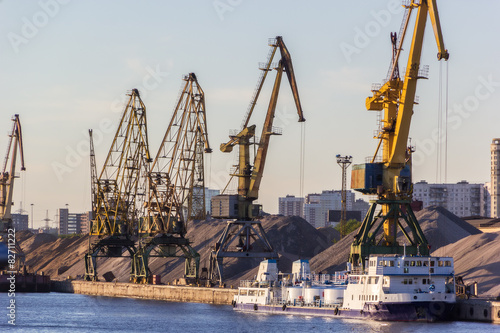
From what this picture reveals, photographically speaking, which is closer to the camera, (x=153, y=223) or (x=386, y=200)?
(x=386, y=200)

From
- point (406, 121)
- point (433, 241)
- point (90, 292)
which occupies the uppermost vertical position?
point (406, 121)

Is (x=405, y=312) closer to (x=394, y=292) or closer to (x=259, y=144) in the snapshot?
(x=394, y=292)

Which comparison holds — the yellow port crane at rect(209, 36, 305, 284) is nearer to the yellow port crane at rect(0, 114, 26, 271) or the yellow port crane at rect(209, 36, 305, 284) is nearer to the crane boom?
the crane boom

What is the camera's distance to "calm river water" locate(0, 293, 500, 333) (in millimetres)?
71750

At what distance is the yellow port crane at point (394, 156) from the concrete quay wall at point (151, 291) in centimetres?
2529

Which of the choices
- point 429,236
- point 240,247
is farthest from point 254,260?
point 429,236

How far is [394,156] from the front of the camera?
289 ft

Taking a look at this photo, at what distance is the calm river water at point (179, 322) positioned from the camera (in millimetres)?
71750

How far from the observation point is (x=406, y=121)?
87.9 m

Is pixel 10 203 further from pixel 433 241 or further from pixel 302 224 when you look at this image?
pixel 433 241

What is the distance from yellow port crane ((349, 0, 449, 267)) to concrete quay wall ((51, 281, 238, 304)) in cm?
2529

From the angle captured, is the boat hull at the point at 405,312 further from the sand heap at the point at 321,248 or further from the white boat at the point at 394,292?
the sand heap at the point at 321,248

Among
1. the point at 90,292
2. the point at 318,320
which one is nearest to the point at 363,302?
the point at 318,320

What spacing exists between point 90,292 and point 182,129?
35982mm
